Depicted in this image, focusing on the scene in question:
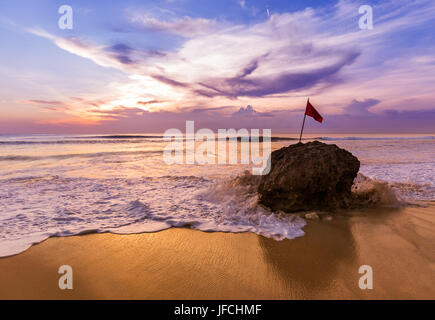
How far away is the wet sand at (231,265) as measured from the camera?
2.44 m

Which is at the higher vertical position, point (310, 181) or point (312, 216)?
point (310, 181)

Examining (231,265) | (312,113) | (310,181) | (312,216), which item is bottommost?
(231,265)

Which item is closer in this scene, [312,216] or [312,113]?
[312,216]

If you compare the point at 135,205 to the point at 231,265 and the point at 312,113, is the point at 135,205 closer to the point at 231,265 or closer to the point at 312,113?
the point at 231,265

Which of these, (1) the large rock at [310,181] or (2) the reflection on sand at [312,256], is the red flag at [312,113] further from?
(2) the reflection on sand at [312,256]

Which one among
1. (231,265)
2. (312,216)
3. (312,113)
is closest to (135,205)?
(231,265)

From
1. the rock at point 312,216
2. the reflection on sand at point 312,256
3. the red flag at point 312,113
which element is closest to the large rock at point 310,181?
the rock at point 312,216

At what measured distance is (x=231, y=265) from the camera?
295cm

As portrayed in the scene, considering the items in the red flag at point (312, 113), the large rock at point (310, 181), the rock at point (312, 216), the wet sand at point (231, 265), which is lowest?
the wet sand at point (231, 265)

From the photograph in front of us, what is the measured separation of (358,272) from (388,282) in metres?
0.30

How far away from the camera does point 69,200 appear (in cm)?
571

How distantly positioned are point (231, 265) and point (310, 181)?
274cm

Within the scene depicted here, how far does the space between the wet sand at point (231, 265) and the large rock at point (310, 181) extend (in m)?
0.87
